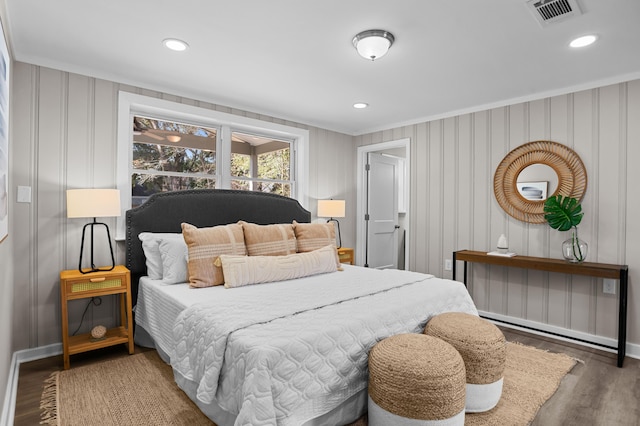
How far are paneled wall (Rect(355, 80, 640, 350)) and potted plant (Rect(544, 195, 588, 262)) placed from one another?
5.9 inches

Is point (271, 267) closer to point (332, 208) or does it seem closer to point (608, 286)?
point (332, 208)

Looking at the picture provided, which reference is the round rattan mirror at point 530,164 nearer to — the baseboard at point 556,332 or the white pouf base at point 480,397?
the baseboard at point 556,332

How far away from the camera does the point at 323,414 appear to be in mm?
1709

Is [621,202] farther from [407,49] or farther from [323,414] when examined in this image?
[323,414]

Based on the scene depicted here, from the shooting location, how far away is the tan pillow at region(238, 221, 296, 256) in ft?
9.95

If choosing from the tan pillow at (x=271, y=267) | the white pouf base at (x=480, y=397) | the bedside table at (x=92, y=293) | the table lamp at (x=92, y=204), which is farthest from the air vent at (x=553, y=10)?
the bedside table at (x=92, y=293)

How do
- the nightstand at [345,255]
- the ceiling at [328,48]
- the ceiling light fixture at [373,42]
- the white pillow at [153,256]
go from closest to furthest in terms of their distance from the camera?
1. the ceiling at [328,48]
2. the ceiling light fixture at [373,42]
3. the white pillow at [153,256]
4. the nightstand at [345,255]

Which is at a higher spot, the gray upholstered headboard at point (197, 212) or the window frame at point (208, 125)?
the window frame at point (208, 125)

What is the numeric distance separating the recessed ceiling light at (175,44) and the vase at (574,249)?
141 inches

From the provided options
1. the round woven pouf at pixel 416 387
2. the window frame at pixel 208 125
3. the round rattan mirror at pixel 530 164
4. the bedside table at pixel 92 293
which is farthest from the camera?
the round rattan mirror at pixel 530 164

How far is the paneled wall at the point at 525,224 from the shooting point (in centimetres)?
304

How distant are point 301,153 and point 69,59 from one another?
2.56 meters

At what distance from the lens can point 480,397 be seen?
203cm

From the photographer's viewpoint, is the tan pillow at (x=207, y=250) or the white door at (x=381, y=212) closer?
the tan pillow at (x=207, y=250)
